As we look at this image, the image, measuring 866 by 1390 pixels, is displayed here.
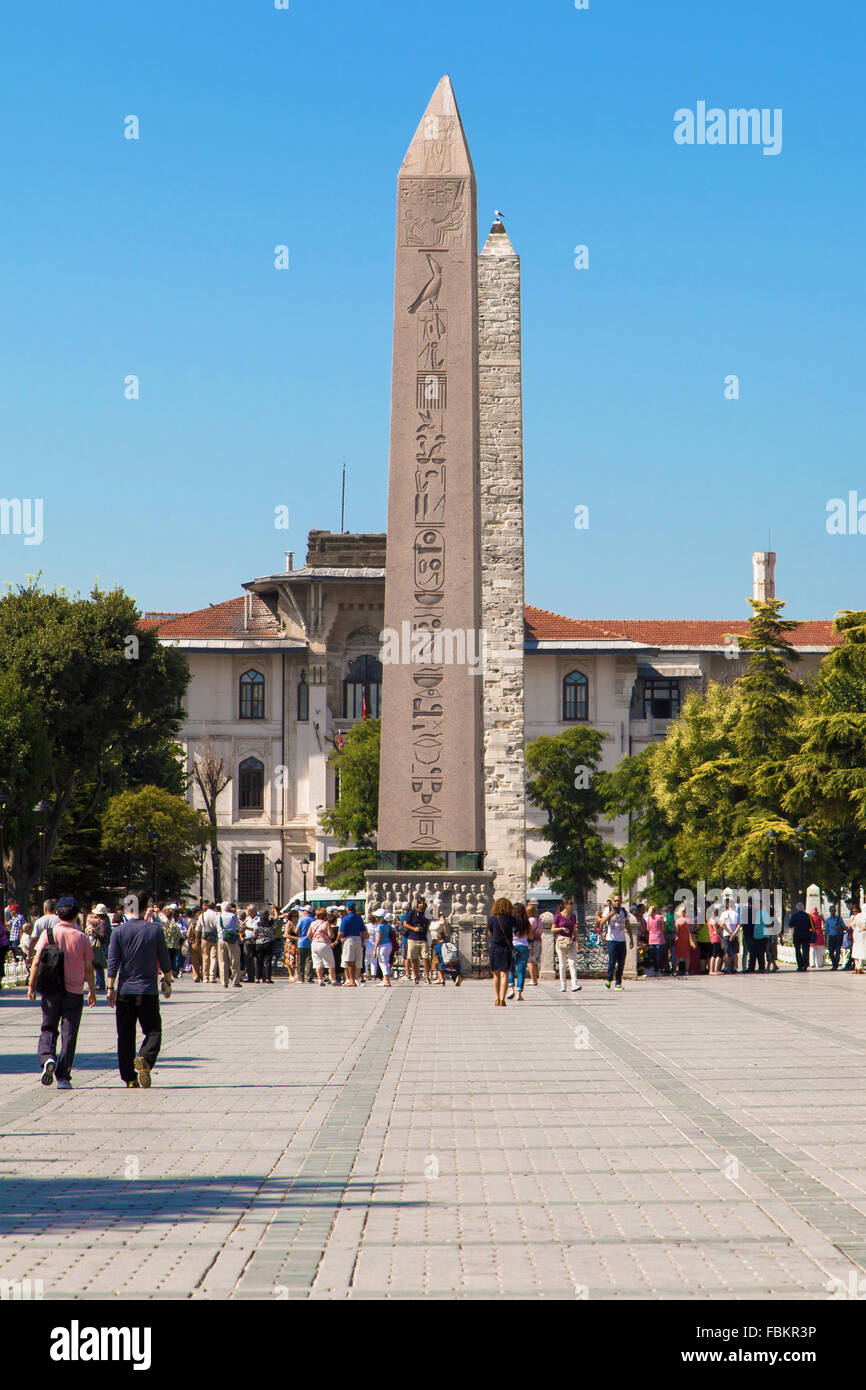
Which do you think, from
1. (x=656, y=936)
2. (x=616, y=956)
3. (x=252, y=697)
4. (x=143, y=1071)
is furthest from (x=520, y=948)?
(x=252, y=697)

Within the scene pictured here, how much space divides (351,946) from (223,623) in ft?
149

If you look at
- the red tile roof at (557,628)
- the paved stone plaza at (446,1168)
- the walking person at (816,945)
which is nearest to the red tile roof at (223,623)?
the red tile roof at (557,628)

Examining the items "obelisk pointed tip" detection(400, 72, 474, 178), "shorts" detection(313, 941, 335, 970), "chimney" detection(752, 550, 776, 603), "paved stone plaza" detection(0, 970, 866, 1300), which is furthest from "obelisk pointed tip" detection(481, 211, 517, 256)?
"chimney" detection(752, 550, 776, 603)

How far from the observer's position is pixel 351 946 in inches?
1160

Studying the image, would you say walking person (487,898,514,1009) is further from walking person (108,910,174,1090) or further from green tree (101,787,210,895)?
green tree (101,787,210,895)

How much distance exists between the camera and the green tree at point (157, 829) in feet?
178

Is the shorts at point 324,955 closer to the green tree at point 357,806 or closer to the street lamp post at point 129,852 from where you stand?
the street lamp post at point 129,852

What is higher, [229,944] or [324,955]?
[229,944]

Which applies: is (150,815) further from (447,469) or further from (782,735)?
(447,469)

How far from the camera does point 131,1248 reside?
7133 mm

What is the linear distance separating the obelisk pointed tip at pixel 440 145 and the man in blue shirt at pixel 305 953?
43.2ft

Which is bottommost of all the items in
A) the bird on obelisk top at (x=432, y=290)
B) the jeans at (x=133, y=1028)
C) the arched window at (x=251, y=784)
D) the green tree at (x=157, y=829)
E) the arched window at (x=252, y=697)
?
the jeans at (x=133, y=1028)

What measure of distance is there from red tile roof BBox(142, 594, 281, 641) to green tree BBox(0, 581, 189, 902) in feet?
86.2

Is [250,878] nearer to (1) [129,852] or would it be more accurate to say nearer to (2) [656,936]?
(1) [129,852]
